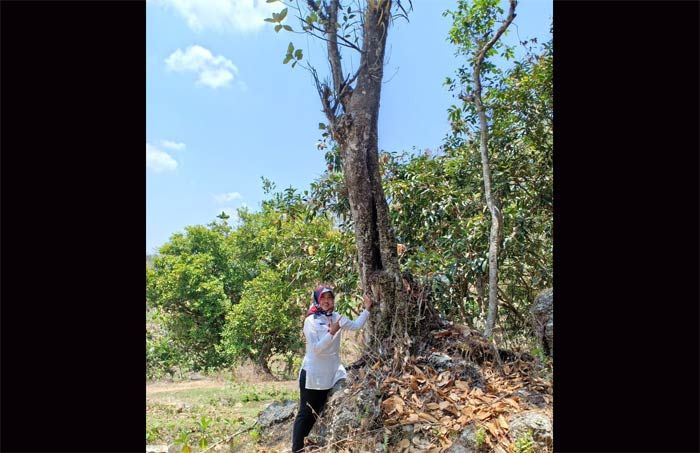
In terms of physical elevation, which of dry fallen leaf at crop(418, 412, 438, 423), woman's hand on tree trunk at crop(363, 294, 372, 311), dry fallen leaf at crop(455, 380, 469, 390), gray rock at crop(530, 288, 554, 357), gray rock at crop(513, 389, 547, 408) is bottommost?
dry fallen leaf at crop(418, 412, 438, 423)

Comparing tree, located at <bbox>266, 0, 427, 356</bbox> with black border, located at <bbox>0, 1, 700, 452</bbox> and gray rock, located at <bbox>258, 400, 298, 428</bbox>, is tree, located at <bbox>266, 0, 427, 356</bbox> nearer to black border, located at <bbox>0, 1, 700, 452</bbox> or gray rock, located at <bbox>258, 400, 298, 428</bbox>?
gray rock, located at <bbox>258, 400, 298, 428</bbox>

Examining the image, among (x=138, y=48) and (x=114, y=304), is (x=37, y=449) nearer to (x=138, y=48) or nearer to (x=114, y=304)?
(x=114, y=304)

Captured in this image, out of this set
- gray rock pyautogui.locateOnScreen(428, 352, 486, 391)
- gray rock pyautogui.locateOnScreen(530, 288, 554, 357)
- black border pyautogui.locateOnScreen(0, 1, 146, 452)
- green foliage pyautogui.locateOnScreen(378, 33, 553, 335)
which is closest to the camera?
black border pyautogui.locateOnScreen(0, 1, 146, 452)

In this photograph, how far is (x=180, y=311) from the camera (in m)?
11.5

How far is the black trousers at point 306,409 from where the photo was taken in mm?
3963

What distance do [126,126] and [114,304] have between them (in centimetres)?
57

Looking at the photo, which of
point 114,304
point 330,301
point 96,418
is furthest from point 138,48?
point 330,301

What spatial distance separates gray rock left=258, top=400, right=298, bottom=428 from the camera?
468 centimetres

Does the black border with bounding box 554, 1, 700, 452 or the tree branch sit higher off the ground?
the tree branch

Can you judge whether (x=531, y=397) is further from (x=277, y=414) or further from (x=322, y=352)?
(x=277, y=414)

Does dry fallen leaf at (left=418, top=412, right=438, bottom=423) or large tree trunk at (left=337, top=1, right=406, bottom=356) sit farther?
large tree trunk at (left=337, top=1, right=406, bottom=356)

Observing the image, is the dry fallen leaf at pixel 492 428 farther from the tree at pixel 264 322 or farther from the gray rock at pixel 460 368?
the tree at pixel 264 322

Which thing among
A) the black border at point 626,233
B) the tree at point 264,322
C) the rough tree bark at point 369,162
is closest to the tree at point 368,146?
the rough tree bark at point 369,162

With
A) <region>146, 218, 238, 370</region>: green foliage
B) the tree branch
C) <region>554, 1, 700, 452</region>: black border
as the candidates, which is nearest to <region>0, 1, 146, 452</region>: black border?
<region>554, 1, 700, 452</region>: black border
